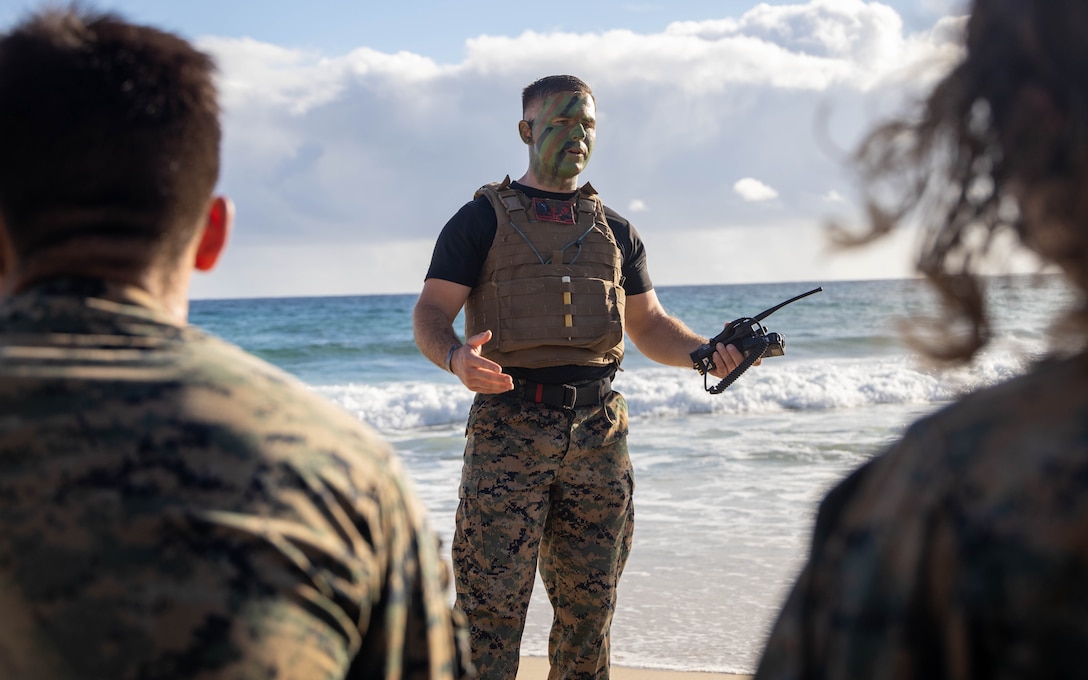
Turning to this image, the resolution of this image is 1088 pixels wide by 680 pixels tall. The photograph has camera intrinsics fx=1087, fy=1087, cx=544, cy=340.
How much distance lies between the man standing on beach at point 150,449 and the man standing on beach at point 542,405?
197cm

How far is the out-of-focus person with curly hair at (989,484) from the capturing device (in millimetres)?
892

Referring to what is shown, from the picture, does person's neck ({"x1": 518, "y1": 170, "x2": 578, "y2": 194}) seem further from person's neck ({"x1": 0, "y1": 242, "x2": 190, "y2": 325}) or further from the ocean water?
person's neck ({"x1": 0, "y1": 242, "x2": 190, "y2": 325})

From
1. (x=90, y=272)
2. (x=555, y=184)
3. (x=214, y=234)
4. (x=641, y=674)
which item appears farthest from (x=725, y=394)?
(x=90, y=272)

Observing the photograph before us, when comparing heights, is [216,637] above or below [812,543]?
below

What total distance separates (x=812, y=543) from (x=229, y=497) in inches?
26.9

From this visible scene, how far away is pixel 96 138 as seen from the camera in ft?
4.64

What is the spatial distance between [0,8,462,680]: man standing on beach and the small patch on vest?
2.34 metres

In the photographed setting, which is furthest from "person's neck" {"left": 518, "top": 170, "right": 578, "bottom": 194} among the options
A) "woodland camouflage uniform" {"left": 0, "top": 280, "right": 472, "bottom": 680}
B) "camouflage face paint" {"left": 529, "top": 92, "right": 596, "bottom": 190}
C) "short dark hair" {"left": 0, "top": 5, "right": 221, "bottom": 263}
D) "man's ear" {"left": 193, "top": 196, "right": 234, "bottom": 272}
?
"woodland camouflage uniform" {"left": 0, "top": 280, "right": 472, "bottom": 680}

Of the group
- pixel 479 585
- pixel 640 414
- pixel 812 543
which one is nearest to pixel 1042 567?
pixel 812 543

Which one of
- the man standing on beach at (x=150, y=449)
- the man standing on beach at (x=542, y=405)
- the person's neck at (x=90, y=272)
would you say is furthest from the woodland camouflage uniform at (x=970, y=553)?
the man standing on beach at (x=542, y=405)

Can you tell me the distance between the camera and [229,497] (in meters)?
1.31

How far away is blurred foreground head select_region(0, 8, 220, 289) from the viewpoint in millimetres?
1412

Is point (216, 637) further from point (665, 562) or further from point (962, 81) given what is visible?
point (665, 562)

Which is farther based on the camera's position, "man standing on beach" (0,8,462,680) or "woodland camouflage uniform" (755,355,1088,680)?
"man standing on beach" (0,8,462,680)
